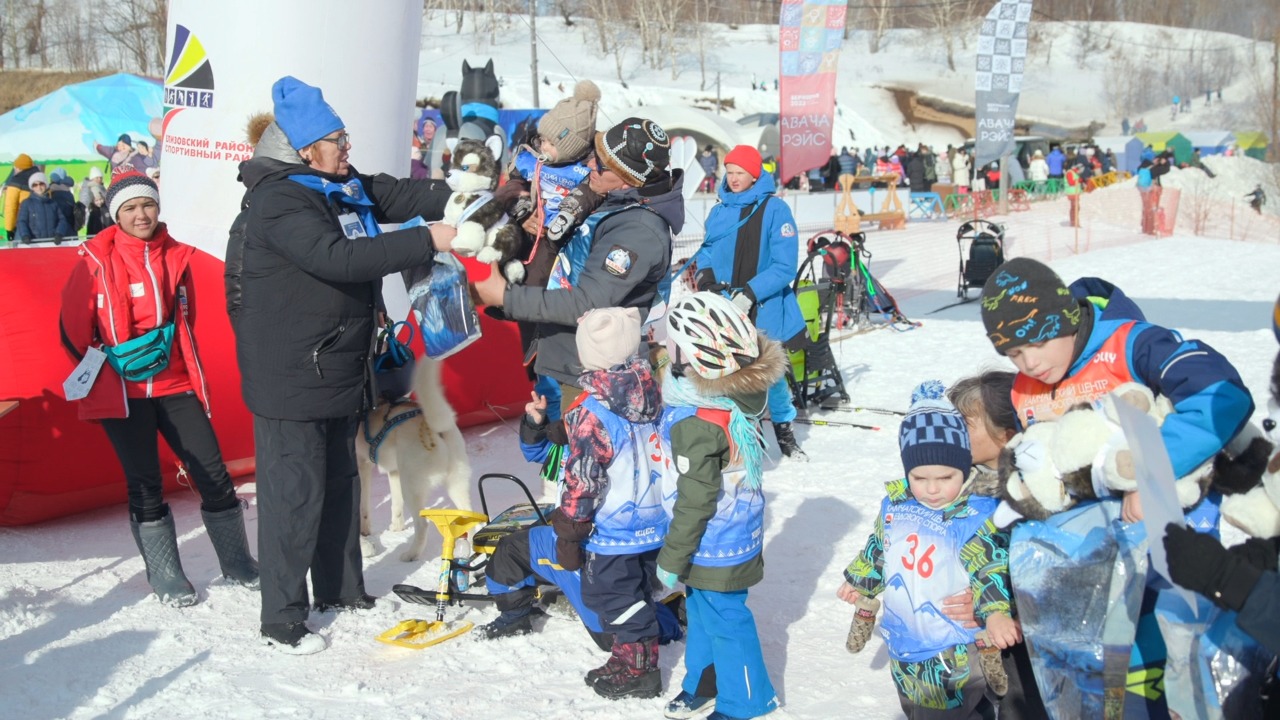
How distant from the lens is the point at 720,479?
11.0 feet

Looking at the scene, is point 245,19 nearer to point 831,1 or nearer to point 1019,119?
point 831,1

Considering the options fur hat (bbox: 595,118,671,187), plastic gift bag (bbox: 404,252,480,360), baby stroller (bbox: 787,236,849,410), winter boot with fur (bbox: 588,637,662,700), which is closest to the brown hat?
fur hat (bbox: 595,118,671,187)

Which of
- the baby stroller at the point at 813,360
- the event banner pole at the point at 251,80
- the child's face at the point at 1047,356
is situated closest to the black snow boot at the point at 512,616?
the child's face at the point at 1047,356

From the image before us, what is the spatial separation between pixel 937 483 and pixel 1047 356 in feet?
1.65

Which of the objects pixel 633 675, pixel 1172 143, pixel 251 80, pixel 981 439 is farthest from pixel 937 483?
pixel 1172 143

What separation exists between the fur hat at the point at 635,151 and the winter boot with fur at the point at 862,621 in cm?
173

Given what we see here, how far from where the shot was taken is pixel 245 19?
6094 millimetres

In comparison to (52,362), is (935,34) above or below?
above

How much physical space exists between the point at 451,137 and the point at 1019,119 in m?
45.9

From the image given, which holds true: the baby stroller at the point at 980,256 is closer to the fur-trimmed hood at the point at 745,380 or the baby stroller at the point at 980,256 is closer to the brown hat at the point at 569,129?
the brown hat at the point at 569,129

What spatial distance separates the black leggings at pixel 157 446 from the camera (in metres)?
4.48

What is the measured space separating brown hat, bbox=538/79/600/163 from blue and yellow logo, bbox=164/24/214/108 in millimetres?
2938

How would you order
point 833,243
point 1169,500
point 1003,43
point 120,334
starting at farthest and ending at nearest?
point 1003,43 < point 833,243 < point 120,334 < point 1169,500

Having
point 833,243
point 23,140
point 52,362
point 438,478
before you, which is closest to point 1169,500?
point 438,478
